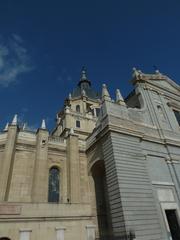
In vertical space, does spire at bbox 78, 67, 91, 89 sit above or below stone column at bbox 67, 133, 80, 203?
above

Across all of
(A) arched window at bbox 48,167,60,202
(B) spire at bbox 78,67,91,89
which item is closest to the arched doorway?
(A) arched window at bbox 48,167,60,202

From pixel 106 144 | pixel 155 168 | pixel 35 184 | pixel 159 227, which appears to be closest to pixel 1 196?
pixel 35 184

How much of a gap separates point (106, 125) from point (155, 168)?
5.33 metres

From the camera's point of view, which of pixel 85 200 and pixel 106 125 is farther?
pixel 85 200

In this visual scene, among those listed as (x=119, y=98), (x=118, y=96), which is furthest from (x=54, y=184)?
(x=118, y=96)

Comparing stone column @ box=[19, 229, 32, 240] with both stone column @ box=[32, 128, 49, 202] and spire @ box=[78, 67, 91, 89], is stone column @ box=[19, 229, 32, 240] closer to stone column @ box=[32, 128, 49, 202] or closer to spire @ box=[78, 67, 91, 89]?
stone column @ box=[32, 128, 49, 202]

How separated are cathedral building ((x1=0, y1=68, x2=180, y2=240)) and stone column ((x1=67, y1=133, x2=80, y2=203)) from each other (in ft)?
0.27

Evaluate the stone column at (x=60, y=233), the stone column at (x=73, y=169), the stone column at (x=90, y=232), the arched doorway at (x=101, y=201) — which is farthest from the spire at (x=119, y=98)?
the stone column at (x=60, y=233)

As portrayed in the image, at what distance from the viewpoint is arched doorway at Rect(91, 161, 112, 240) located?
15284 millimetres

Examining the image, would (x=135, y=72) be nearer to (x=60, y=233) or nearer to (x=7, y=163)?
(x=7, y=163)

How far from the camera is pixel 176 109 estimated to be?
22.2 meters

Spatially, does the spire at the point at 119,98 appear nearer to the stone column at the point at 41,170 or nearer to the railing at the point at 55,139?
the railing at the point at 55,139

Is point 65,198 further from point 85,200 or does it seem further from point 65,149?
point 65,149

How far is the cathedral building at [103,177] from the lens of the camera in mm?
11422
